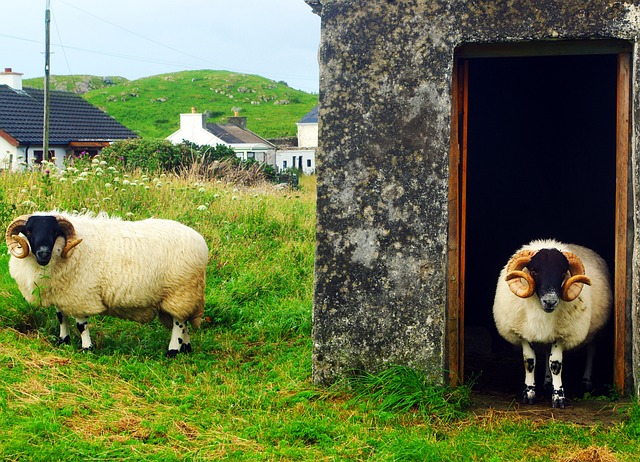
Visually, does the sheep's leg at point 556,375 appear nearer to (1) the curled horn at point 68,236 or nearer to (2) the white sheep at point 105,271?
(2) the white sheep at point 105,271

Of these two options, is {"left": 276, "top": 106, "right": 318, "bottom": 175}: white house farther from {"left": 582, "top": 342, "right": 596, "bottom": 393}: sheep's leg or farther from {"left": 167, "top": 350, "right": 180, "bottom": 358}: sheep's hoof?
{"left": 582, "top": 342, "right": 596, "bottom": 393}: sheep's leg

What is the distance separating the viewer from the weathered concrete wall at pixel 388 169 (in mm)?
6754

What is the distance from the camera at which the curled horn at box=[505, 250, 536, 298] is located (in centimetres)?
684

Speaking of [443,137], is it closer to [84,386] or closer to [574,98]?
[84,386]

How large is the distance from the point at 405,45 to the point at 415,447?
325cm

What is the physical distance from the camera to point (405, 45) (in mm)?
6840

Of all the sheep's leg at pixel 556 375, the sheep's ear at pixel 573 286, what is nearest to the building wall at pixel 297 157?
the sheep's leg at pixel 556 375

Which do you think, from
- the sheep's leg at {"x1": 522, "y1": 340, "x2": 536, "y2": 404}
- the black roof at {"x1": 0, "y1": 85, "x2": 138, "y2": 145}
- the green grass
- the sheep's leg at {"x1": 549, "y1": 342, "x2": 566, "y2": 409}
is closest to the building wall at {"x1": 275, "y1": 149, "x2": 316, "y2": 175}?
the black roof at {"x1": 0, "y1": 85, "x2": 138, "y2": 145}

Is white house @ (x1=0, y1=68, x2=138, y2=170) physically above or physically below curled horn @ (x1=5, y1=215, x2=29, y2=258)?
above

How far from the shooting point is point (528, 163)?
10898mm

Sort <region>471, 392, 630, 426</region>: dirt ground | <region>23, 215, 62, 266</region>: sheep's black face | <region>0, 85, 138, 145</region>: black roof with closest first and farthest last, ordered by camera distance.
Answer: <region>471, 392, 630, 426</region>: dirt ground, <region>23, 215, 62, 266</region>: sheep's black face, <region>0, 85, 138, 145</region>: black roof

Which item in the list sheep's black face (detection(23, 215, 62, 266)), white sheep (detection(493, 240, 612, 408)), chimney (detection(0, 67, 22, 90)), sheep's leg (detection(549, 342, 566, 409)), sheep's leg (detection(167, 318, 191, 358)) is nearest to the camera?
white sheep (detection(493, 240, 612, 408))

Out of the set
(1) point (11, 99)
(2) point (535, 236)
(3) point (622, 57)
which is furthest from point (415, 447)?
(1) point (11, 99)

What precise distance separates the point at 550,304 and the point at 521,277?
354 mm
